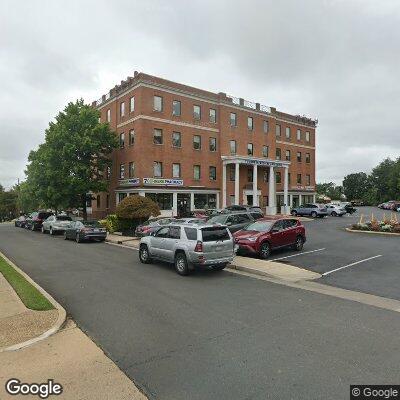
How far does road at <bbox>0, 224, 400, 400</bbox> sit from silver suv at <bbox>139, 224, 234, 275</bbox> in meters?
0.86

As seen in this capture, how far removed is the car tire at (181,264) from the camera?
12.4 metres

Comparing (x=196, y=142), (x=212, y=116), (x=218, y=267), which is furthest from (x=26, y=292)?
(x=212, y=116)

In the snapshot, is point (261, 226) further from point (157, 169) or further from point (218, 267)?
point (157, 169)

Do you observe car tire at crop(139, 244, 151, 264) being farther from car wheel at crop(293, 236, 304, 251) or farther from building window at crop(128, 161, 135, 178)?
building window at crop(128, 161, 135, 178)

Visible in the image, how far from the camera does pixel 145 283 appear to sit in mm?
11055

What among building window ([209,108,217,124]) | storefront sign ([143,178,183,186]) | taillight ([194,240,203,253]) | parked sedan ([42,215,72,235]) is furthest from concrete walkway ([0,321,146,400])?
building window ([209,108,217,124])

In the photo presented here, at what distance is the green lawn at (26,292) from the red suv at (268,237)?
8.80 m

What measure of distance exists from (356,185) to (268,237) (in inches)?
5089

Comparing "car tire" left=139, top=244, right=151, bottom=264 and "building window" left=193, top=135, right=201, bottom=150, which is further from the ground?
"building window" left=193, top=135, right=201, bottom=150

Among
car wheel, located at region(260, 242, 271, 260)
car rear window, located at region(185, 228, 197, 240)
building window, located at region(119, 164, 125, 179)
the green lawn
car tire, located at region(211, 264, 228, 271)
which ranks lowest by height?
car tire, located at region(211, 264, 228, 271)

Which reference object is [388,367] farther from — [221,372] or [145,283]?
[145,283]

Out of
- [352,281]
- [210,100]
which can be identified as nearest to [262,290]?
[352,281]

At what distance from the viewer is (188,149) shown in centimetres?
4162

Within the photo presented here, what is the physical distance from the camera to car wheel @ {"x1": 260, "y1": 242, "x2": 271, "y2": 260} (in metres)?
15.7
